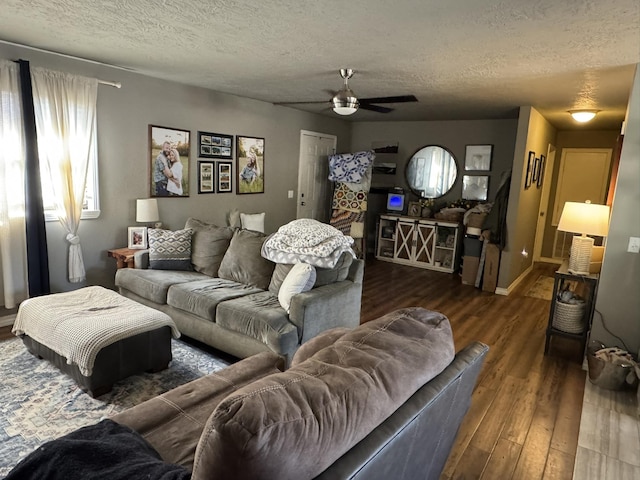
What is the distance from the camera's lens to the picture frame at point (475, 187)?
6.64m

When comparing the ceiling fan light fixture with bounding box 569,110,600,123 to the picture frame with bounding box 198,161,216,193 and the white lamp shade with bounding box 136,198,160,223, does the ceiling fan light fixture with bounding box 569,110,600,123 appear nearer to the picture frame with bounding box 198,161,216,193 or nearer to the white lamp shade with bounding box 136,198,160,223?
the picture frame with bounding box 198,161,216,193

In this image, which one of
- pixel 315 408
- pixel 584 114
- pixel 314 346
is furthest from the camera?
pixel 584 114

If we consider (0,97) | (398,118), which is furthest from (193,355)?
(398,118)

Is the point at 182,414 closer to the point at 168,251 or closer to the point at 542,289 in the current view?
the point at 168,251

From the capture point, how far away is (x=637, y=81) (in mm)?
3059

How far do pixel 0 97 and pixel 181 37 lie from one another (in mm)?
1649

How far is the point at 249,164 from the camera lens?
18.8 feet

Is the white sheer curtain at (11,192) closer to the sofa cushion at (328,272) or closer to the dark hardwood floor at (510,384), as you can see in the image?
the dark hardwood floor at (510,384)

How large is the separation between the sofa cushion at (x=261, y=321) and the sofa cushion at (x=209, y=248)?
861 mm

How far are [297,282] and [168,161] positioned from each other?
259cm

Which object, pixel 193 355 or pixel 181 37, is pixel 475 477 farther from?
pixel 181 37

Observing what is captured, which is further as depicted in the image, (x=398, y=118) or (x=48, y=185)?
(x=398, y=118)

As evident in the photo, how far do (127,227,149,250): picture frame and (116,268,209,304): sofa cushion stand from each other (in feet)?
1.30

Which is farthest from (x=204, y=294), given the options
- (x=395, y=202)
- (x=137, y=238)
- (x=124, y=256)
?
(x=395, y=202)
